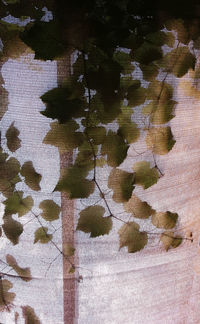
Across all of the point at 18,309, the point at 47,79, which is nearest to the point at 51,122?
the point at 47,79

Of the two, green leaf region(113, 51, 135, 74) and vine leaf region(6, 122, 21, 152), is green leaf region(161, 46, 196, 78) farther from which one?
vine leaf region(6, 122, 21, 152)

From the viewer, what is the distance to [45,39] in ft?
1.08

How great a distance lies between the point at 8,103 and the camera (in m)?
0.35

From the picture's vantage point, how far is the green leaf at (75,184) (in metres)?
0.37

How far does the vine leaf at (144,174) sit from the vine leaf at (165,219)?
5 cm

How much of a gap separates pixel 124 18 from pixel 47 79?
90 millimetres

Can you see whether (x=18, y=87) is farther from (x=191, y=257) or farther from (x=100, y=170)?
(x=191, y=257)

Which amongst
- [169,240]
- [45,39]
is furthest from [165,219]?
[45,39]

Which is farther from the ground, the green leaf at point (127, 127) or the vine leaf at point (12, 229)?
the green leaf at point (127, 127)

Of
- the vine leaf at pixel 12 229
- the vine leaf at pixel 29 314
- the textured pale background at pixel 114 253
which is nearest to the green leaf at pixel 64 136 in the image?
the textured pale background at pixel 114 253

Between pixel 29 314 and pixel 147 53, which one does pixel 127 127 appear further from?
pixel 29 314

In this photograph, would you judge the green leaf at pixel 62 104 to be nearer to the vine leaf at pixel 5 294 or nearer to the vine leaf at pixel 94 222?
the vine leaf at pixel 94 222

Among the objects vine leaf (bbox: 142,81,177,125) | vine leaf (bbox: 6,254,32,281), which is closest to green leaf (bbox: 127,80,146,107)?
vine leaf (bbox: 142,81,177,125)

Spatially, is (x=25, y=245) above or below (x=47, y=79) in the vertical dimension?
below
